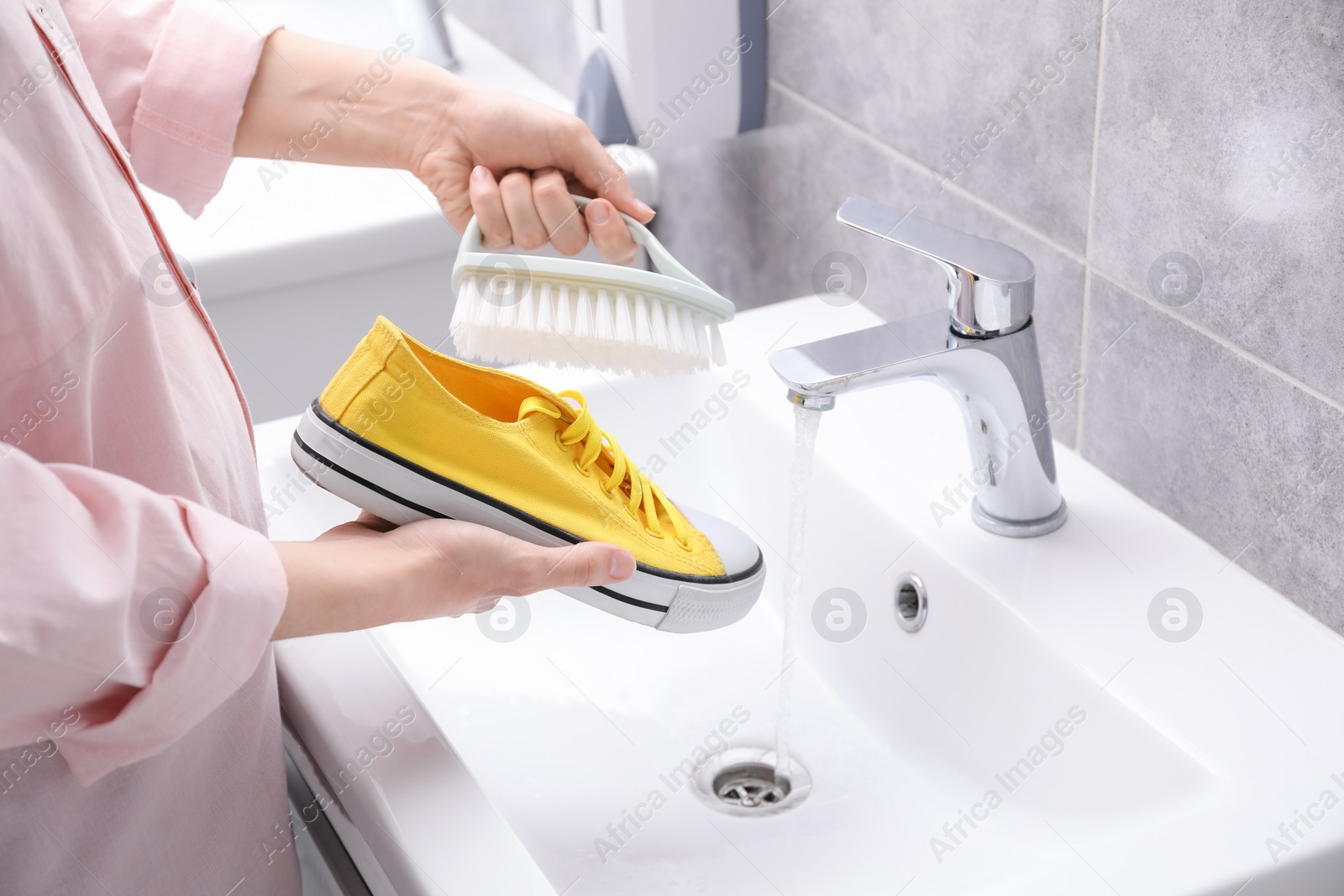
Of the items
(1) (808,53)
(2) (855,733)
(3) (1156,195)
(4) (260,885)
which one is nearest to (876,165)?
(1) (808,53)

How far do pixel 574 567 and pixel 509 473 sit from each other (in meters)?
0.05

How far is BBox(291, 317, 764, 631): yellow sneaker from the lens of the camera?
0.50m

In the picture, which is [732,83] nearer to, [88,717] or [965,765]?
[965,765]

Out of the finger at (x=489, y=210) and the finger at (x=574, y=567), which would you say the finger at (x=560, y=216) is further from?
the finger at (x=574, y=567)

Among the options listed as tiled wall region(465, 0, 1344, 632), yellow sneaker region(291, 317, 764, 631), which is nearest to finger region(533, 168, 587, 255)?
yellow sneaker region(291, 317, 764, 631)

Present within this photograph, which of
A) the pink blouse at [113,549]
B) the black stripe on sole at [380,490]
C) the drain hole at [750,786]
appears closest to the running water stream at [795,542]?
the drain hole at [750,786]

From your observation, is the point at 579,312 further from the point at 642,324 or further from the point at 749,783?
the point at 749,783

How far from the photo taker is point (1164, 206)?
2.02ft

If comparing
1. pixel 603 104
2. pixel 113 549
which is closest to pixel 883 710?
pixel 113 549

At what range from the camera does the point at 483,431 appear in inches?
20.6

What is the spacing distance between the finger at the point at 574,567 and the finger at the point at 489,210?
0.72 feet

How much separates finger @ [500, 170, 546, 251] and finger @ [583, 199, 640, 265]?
30mm

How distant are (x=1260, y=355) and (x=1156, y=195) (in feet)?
0.31

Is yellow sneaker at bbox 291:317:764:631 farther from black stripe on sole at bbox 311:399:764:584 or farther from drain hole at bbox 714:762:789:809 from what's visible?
drain hole at bbox 714:762:789:809
